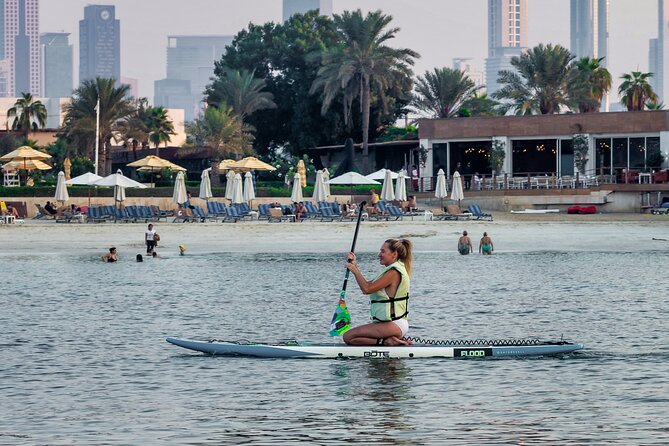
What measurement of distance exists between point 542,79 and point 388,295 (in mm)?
63776

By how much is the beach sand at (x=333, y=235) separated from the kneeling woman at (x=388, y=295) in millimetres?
24774

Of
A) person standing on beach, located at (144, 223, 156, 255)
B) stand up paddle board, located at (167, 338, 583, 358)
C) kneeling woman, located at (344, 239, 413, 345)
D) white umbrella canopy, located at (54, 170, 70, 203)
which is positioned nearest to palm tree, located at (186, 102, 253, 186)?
white umbrella canopy, located at (54, 170, 70, 203)

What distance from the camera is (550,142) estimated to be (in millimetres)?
67312

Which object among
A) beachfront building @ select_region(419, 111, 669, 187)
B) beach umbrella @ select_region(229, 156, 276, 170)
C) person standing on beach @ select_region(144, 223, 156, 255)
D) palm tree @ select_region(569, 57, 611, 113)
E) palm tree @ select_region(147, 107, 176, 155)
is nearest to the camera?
person standing on beach @ select_region(144, 223, 156, 255)

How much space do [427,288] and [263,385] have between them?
14.1 meters

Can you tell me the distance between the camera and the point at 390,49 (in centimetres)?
7838

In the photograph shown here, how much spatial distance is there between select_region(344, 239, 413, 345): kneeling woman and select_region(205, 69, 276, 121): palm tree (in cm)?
6675

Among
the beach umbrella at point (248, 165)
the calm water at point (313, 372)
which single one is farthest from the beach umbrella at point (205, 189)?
the calm water at point (313, 372)

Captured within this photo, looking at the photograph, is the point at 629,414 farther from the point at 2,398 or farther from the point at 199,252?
the point at 199,252

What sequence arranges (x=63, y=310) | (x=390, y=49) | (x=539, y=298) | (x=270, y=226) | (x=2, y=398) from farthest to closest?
(x=390, y=49) < (x=270, y=226) < (x=539, y=298) < (x=63, y=310) < (x=2, y=398)

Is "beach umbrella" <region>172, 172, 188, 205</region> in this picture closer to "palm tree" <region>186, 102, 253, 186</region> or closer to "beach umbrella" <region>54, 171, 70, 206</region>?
"beach umbrella" <region>54, 171, 70, 206</region>

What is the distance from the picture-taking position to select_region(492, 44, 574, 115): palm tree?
7694cm

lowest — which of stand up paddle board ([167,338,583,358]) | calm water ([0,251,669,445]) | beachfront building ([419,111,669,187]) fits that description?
calm water ([0,251,669,445])

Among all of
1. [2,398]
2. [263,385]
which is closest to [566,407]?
[263,385]
